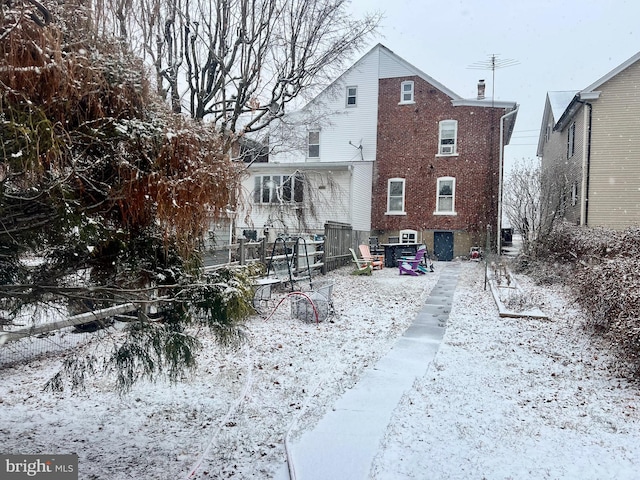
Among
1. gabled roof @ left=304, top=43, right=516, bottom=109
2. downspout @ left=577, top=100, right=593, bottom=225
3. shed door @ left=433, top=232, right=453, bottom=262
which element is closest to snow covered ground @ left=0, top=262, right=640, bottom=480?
downspout @ left=577, top=100, right=593, bottom=225

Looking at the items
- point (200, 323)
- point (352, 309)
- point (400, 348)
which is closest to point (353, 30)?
point (352, 309)

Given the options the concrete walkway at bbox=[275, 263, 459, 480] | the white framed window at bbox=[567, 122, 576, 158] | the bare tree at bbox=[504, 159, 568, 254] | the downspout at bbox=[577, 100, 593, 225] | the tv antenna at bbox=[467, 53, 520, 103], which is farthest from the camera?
the tv antenna at bbox=[467, 53, 520, 103]

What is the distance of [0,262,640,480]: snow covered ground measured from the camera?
10.00 feet

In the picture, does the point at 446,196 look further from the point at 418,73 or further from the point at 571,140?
the point at 418,73

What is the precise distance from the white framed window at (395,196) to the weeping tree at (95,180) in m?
Result: 18.2

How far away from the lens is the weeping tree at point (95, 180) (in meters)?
1.71

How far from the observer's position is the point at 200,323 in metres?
2.86

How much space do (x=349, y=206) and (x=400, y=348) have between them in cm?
1428

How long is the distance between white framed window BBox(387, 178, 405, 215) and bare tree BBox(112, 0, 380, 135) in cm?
941

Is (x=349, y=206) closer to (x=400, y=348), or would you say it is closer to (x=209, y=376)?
(x=400, y=348)

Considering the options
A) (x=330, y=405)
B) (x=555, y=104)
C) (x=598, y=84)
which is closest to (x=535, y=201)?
(x=598, y=84)

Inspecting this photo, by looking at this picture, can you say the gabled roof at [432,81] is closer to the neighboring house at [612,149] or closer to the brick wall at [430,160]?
the brick wall at [430,160]

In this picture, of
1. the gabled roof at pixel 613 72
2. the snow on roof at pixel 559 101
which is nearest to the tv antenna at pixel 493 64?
the snow on roof at pixel 559 101

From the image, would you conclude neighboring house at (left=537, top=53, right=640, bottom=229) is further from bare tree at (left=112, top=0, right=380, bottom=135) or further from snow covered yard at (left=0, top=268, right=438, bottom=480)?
snow covered yard at (left=0, top=268, right=438, bottom=480)
